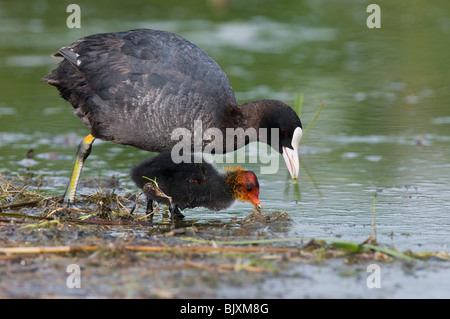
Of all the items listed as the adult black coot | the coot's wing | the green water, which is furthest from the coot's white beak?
the coot's wing

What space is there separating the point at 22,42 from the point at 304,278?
30.2ft

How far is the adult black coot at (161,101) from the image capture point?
5.50m

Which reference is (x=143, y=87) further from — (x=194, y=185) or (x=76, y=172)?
(x=76, y=172)

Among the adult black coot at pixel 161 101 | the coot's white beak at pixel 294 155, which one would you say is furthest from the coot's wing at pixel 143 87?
the coot's white beak at pixel 294 155

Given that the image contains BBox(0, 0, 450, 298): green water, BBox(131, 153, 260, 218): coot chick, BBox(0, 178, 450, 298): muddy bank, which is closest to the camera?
BBox(0, 178, 450, 298): muddy bank

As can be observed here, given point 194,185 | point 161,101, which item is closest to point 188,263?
point 194,185

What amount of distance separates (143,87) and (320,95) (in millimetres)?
4264

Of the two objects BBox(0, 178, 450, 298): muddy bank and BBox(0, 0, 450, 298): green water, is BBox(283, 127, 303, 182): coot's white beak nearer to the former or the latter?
BBox(0, 0, 450, 298): green water

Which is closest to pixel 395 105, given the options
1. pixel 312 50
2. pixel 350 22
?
pixel 312 50

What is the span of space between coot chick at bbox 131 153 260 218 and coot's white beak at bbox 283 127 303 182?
1.16ft

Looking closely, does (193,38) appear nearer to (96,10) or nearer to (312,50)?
(312,50)

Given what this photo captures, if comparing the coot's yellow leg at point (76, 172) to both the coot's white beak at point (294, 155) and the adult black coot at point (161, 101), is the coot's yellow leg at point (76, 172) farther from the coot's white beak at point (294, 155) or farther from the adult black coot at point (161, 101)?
the coot's white beak at point (294, 155)

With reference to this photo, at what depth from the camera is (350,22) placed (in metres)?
13.6

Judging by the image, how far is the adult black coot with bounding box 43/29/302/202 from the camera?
5504mm
